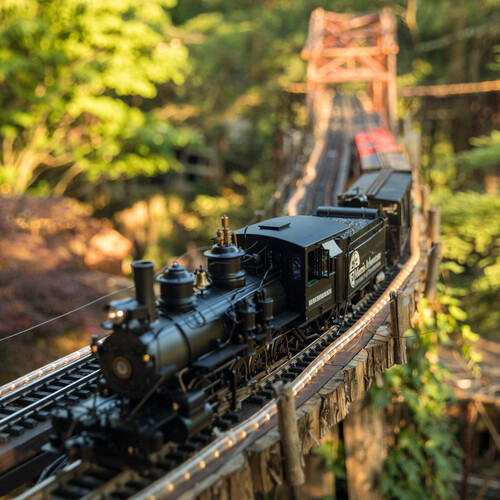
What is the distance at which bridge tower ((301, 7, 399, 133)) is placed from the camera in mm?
31031

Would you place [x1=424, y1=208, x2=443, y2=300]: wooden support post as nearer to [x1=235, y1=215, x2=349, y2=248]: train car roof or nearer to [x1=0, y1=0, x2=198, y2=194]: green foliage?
[x1=235, y1=215, x2=349, y2=248]: train car roof

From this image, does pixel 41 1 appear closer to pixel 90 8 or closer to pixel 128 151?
pixel 90 8

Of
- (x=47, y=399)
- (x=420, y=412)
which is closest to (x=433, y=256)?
(x=420, y=412)

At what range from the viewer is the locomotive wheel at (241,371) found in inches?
312

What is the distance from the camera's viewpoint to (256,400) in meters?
8.11

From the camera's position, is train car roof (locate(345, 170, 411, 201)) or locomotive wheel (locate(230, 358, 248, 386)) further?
train car roof (locate(345, 170, 411, 201))

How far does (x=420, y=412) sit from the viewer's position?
1561 cm

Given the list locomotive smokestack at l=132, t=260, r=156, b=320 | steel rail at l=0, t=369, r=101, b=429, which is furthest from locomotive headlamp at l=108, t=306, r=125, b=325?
steel rail at l=0, t=369, r=101, b=429

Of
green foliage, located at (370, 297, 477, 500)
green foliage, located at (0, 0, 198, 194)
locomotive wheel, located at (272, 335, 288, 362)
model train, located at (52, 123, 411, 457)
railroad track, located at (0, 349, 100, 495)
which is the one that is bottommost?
green foliage, located at (370, 297, 477, 500)

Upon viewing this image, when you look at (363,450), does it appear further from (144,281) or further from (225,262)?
(144,281)

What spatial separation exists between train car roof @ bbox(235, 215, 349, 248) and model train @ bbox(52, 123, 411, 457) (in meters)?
0.02

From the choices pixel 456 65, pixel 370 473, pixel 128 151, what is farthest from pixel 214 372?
pixel 456 65

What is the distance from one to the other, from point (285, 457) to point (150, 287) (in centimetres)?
265

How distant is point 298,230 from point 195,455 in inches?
160
